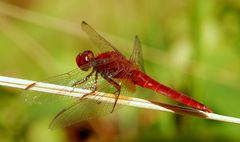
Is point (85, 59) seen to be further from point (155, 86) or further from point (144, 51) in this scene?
point (144, 51)

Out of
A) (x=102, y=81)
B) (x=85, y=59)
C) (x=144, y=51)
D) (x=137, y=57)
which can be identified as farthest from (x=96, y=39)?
(x=144, y=51)

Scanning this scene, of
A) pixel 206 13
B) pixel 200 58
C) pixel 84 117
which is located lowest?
pixel 84 117

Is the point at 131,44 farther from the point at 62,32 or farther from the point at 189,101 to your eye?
the point at 189,101

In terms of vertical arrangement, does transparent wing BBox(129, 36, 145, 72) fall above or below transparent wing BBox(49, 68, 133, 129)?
above

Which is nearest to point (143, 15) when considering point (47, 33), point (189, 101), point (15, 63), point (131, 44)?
point (131, 44)

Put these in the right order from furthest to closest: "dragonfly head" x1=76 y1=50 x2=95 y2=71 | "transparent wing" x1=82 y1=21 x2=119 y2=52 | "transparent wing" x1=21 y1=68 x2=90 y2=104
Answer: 1. "transparent wing" x1=82 y1=21 x2=119 y2=52
2. "dragonfly head" x1=76 y1=50 x2=95 y2=71
3. "transparent wing" x1=21 y1=68 x2=90 y2=104

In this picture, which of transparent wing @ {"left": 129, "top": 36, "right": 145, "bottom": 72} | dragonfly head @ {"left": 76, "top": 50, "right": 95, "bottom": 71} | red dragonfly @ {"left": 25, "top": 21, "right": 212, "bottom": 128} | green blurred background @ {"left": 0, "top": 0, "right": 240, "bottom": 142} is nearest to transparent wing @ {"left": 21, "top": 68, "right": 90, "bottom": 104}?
red dragonfly @ {"left": 25, "top": 21, "right": 212, "bottom": 128}

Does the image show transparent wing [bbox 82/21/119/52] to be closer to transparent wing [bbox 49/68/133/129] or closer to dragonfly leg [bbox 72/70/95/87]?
dragonfly leg [bbox 72/70/95/87]

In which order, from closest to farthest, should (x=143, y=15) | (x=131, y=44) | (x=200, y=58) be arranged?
(x=200, y=58) → (x=131, y=44) → (x=143, y=15)
